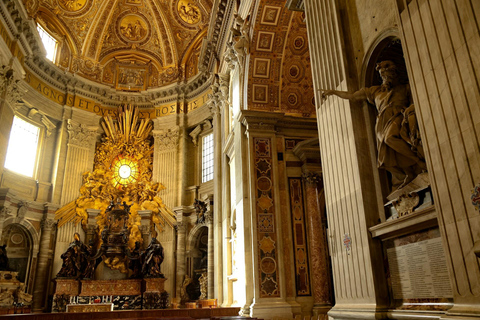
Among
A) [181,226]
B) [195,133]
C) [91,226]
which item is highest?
[195,133]

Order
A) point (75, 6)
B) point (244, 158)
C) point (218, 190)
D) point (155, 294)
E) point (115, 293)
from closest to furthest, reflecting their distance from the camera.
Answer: point (244, 158), point (218, 190), point (155, 294), point (115, 293), point (75, 6)

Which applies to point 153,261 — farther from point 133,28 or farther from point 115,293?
point 133,28

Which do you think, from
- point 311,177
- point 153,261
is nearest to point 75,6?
point 153,261

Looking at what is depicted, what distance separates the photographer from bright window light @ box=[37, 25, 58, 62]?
18.3 metres

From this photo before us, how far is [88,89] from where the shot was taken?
64.4ft

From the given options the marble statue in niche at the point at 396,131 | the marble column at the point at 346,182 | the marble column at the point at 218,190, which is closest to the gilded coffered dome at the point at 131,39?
the marble column at the point at 218,190

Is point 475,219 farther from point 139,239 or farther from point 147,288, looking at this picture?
point 139,239

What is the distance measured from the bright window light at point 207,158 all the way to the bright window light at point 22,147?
7.56 metres

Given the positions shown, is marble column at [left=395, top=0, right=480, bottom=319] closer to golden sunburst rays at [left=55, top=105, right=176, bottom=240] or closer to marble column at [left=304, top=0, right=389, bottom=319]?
marble column at [left=304, top=0, right=389, bottom=319]

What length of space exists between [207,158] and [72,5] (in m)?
10.3

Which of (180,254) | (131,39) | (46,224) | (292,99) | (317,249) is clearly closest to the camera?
(317,249)

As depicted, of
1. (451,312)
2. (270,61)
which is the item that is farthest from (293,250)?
(451,312)

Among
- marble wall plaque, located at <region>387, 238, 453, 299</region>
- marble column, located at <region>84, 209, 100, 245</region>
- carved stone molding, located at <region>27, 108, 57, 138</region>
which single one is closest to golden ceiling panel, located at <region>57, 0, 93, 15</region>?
carved stone molding, located at <region>27, 108, 57, 138</region>

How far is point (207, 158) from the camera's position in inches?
737
